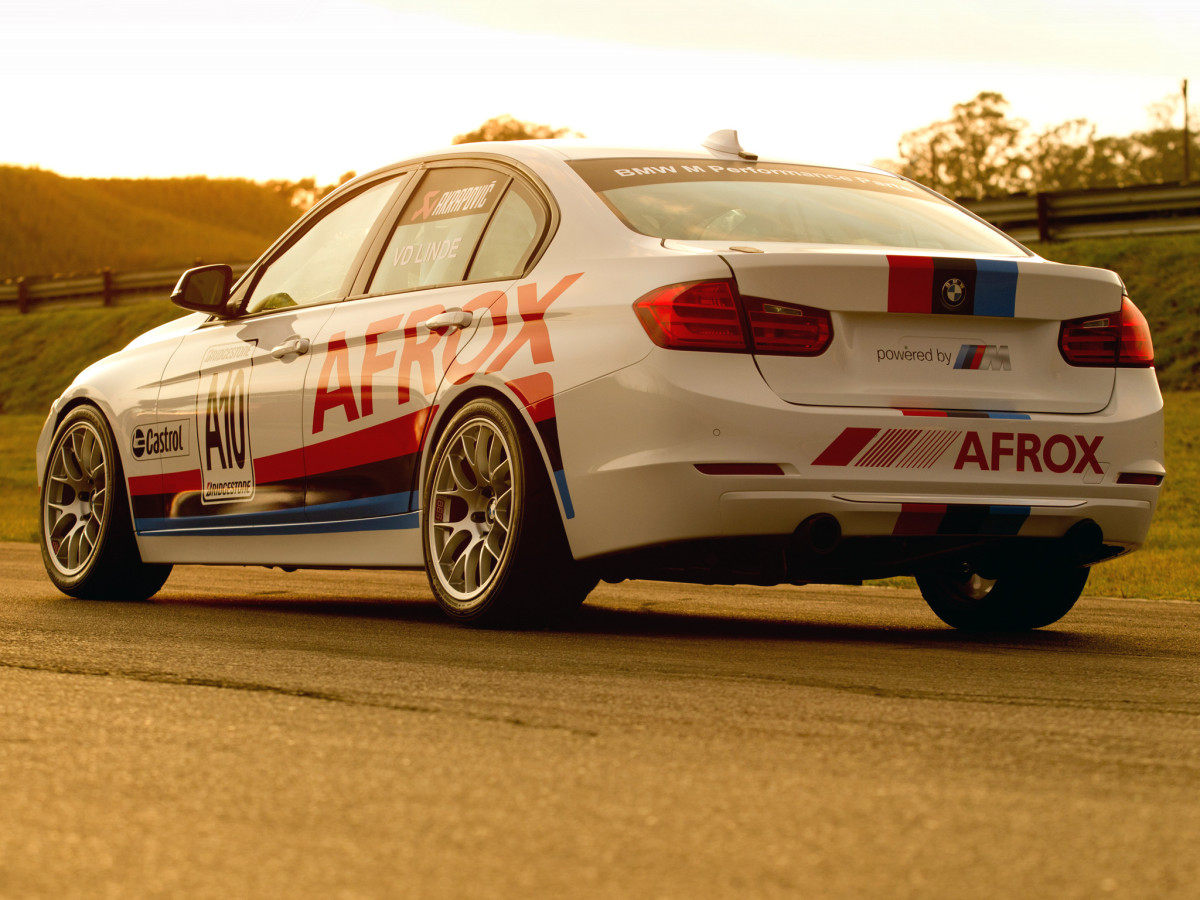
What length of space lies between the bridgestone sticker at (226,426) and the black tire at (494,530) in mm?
1287

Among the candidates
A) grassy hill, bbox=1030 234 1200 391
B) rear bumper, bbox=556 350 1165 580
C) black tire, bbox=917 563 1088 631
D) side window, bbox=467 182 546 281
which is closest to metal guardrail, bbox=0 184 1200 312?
grassy hill, bbox=1030 234 1200 391

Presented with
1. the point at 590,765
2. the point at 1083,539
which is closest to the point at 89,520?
the point at 1083,539

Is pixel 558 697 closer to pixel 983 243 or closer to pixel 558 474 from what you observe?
pixel 558 474

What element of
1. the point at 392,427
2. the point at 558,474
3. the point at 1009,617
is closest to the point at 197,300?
the point at 392,427

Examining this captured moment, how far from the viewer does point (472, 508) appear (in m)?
5.70

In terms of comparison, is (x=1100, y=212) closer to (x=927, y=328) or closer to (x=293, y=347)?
(x=293, y=347)

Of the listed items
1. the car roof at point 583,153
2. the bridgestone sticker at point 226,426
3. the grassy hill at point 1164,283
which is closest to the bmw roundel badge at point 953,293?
the car roof at point 583,153

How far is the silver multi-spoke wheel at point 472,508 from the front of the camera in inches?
219

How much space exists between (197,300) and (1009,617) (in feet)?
11.5

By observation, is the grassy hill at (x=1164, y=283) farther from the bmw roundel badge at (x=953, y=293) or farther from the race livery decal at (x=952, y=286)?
the bmw roundel badge at (x=953, y=293)

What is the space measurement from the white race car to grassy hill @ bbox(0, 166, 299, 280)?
319ft

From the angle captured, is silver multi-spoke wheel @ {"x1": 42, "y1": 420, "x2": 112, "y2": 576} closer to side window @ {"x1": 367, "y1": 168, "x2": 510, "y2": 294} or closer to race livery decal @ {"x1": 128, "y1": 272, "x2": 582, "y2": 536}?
race livery decal @ {"x1": 128, "y1": 272, "x2": 582, "y2": 536}

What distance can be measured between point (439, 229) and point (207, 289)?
143 centimetres

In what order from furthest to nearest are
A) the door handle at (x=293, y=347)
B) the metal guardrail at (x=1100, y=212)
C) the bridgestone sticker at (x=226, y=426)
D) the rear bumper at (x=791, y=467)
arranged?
the metal guardrail at (x=1100, y=212) → the bridgestone sticker at (x=226, y=426) → the door handle at (x=293, y=347) → the rear bumper at (x=791, y=467)
